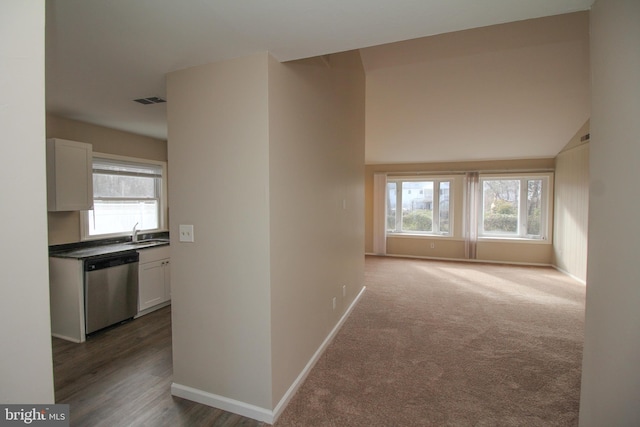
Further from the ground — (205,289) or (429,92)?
(429,92)

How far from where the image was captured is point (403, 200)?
24.6 ft

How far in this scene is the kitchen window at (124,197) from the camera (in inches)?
150

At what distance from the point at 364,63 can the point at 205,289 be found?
359cm

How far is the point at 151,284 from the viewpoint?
3752 millimetres

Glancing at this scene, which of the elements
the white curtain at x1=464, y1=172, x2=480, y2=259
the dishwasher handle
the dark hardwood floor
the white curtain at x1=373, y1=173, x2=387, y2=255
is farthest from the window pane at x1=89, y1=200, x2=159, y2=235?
the white curtain at x1=464, y1=172, x2=480, y2=259

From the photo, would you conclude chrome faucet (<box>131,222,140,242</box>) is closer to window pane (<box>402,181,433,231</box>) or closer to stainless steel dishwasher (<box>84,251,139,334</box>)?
stainless steel dishwasher (<box>84,251,139,334</box>)

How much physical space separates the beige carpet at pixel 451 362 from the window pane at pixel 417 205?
2884 mm

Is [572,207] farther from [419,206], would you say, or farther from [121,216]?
[121,216]

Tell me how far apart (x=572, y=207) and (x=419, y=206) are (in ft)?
9.54

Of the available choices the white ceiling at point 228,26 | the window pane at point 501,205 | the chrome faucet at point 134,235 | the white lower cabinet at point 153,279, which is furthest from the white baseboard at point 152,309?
the window pane at point 501,205

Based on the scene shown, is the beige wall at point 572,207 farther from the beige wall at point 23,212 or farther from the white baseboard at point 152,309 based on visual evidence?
the white baseboard at point 152,309

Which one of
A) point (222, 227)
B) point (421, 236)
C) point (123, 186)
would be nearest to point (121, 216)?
point (123, 186)

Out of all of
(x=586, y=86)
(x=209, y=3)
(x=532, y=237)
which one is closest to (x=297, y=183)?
(x=209, y=3)

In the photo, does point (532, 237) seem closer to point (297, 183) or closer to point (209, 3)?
point (297, 183)
